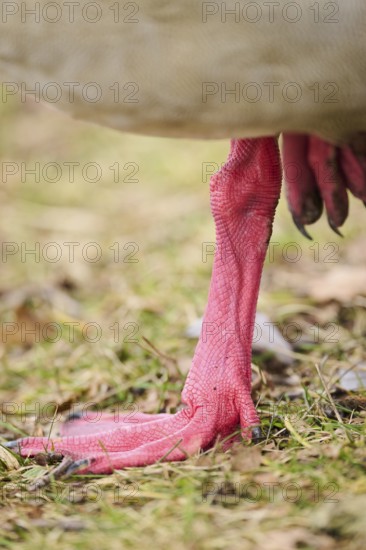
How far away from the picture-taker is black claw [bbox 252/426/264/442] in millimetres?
2012

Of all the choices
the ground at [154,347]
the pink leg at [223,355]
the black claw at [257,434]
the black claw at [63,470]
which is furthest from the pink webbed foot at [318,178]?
the black claw at [63,470]

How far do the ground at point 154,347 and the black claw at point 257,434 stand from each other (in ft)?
0.11

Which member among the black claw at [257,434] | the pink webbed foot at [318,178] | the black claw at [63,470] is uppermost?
the pink webbed foot at [318,178]

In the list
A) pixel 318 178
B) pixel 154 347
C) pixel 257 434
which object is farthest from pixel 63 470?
pixel 318 178

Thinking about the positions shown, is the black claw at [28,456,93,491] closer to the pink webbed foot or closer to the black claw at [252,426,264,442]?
the black claw at [252,426,264,442]

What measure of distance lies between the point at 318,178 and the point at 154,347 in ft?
2.12

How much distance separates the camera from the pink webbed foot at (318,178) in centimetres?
235

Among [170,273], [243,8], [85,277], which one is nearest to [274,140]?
[243,8]

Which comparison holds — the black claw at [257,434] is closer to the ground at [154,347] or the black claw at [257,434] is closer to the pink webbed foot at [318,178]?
the ground at [154,347]

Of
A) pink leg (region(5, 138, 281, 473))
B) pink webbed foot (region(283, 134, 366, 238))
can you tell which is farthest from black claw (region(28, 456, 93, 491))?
pink webbed foot (region(283, 134, 366, 238))

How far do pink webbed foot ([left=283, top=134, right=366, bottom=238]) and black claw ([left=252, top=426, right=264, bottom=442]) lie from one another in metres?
0.65

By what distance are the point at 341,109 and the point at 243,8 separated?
301 millimetres

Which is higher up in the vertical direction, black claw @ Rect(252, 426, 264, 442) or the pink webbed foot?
the pink webbed foot

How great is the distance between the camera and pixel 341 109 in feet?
6.25
